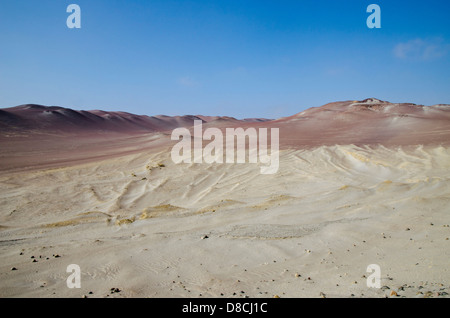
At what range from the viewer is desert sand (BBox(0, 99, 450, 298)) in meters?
2.89

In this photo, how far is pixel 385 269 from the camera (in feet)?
9.97

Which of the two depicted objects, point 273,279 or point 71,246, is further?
point 71,246

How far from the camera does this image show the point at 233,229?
4.46 metres

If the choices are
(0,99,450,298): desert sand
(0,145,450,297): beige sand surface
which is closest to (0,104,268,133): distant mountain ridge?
(0,99,450,298): desert sand

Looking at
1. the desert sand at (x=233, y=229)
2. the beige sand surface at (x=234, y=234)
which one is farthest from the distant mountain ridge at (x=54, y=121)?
the beige sand surface at (x=234, y=234)

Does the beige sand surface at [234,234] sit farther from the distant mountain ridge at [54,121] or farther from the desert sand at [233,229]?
the distant mountain ridge at [54,121]

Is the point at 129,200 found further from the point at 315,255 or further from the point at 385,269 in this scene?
the point at 385,269

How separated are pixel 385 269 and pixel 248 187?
456cm

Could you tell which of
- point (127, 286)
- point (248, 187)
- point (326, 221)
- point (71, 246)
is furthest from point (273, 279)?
point (248, 187)

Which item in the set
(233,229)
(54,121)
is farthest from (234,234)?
(54,121)

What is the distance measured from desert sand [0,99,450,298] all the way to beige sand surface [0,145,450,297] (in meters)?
0.02

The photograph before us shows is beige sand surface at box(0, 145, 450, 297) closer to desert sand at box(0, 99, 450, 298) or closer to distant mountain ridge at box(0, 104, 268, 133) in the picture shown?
desert sand at box(0, 99, 450, 298)

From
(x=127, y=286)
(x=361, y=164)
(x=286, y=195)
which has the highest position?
(x=361, y=164)
